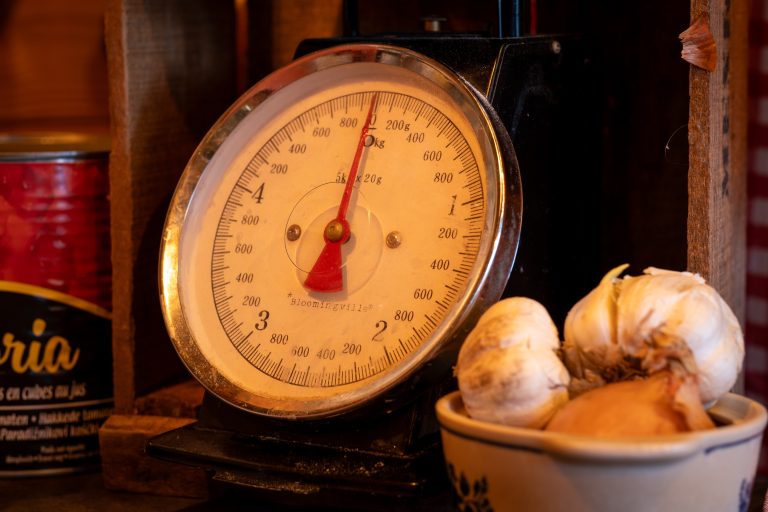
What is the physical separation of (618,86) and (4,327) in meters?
0.74

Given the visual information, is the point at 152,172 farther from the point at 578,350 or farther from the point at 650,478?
the point at 650,478

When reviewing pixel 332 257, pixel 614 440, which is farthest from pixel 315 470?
pixel 614 440

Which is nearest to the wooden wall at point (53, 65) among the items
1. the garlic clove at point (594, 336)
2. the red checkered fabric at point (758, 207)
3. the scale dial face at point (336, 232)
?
the scale dial face at point (336, 232)

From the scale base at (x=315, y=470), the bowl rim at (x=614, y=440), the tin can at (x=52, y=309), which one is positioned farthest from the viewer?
the tin can at (x=52, y=309)

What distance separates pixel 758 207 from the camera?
1.07 m

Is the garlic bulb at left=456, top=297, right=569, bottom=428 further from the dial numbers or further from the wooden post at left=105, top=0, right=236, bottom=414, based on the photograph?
the wooden post at left=105, top=0, right=236, bottom=414

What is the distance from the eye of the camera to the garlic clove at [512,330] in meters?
0.65

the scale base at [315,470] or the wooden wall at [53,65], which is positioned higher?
the wooden wall at [53,65]

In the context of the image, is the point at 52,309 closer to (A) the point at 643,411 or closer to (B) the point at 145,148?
(B) the point at 145,148

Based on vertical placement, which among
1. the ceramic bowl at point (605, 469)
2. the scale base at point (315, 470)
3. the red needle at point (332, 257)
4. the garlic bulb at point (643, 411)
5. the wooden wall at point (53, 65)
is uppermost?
the wooden wall at point (53, 65)

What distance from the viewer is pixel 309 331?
866 mm

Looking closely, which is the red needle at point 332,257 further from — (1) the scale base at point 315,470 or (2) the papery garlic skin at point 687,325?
(2) the papery garlic skin at point 687,325

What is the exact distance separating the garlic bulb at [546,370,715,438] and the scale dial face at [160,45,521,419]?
17 cm

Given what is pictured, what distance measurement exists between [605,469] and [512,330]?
0.11 m
